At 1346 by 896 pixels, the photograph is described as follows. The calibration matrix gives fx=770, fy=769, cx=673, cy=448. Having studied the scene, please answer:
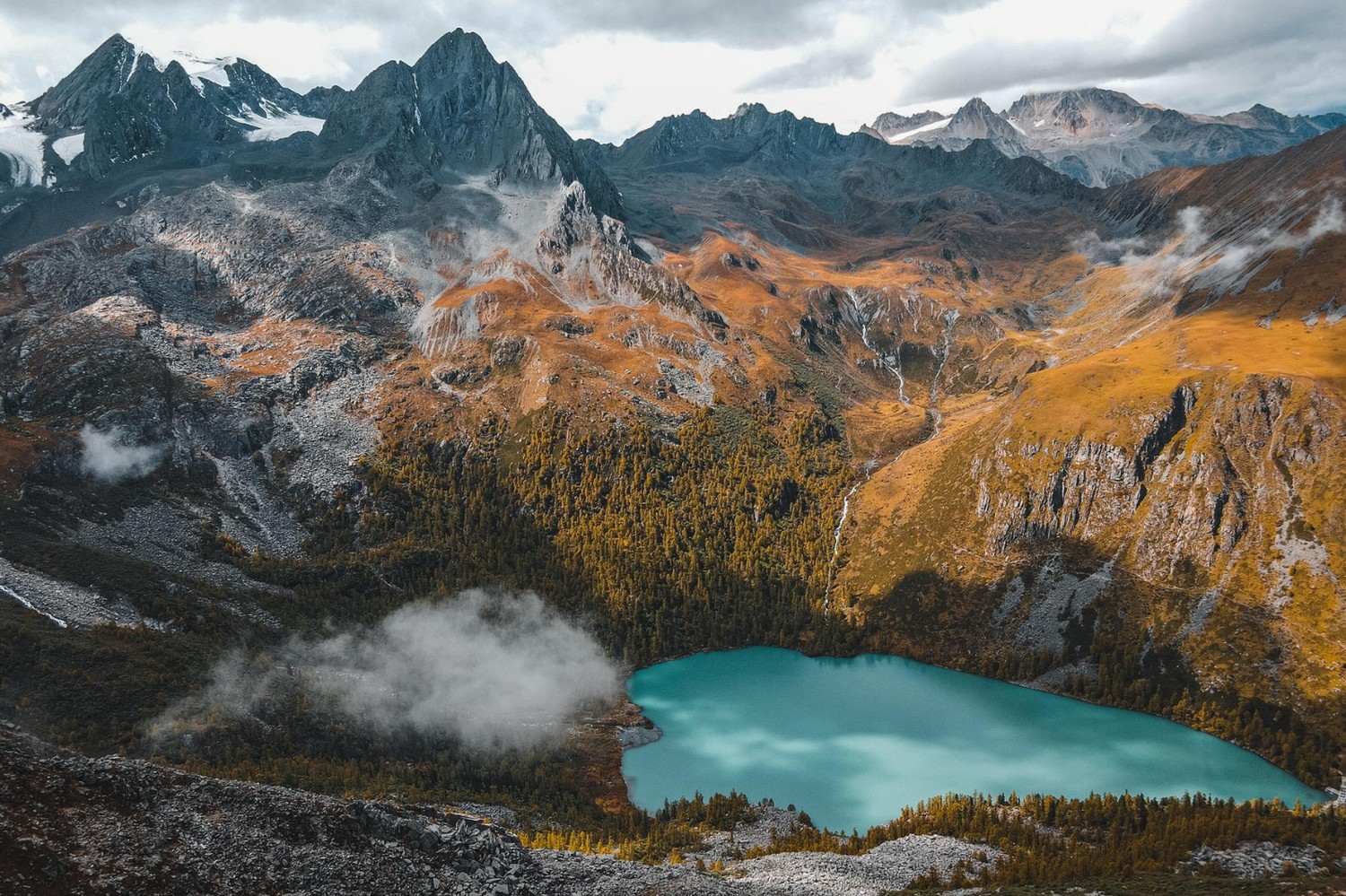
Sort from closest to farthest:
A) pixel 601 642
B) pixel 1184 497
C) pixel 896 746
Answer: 1. pixel 896 746
2. pixel 1184 497
3. pixel 601 642

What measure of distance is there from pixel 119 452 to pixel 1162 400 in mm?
230526

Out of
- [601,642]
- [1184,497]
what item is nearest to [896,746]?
[601,642]

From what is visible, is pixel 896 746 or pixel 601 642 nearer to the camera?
pixel 896 746

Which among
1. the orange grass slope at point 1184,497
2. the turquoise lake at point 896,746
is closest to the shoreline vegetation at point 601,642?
the turquoise lake at point 896,746

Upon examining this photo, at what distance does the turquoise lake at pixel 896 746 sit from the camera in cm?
11206

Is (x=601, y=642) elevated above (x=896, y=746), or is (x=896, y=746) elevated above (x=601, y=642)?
(x=601, y=642)

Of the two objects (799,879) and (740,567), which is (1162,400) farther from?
(799,879)

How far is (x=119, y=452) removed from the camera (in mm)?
172375

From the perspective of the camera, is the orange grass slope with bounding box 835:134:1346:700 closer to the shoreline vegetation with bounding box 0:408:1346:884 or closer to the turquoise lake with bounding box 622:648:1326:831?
the shoreline vegetation with bounding box 0:408:1346:884

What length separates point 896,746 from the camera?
409 ft

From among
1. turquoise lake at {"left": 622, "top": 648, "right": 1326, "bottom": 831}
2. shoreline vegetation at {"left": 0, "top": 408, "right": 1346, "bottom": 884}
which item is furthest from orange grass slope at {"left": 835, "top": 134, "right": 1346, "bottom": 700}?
turquoise lake at {"left": 622, "top": 648, "right": 1326, "bottom": 831}

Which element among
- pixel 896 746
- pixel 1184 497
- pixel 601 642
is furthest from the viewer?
pixel 601 642

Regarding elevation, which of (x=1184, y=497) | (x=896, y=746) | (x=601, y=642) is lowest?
(x=896, y=746)

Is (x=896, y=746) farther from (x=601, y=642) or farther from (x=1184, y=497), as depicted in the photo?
(x=1184, y=497)
